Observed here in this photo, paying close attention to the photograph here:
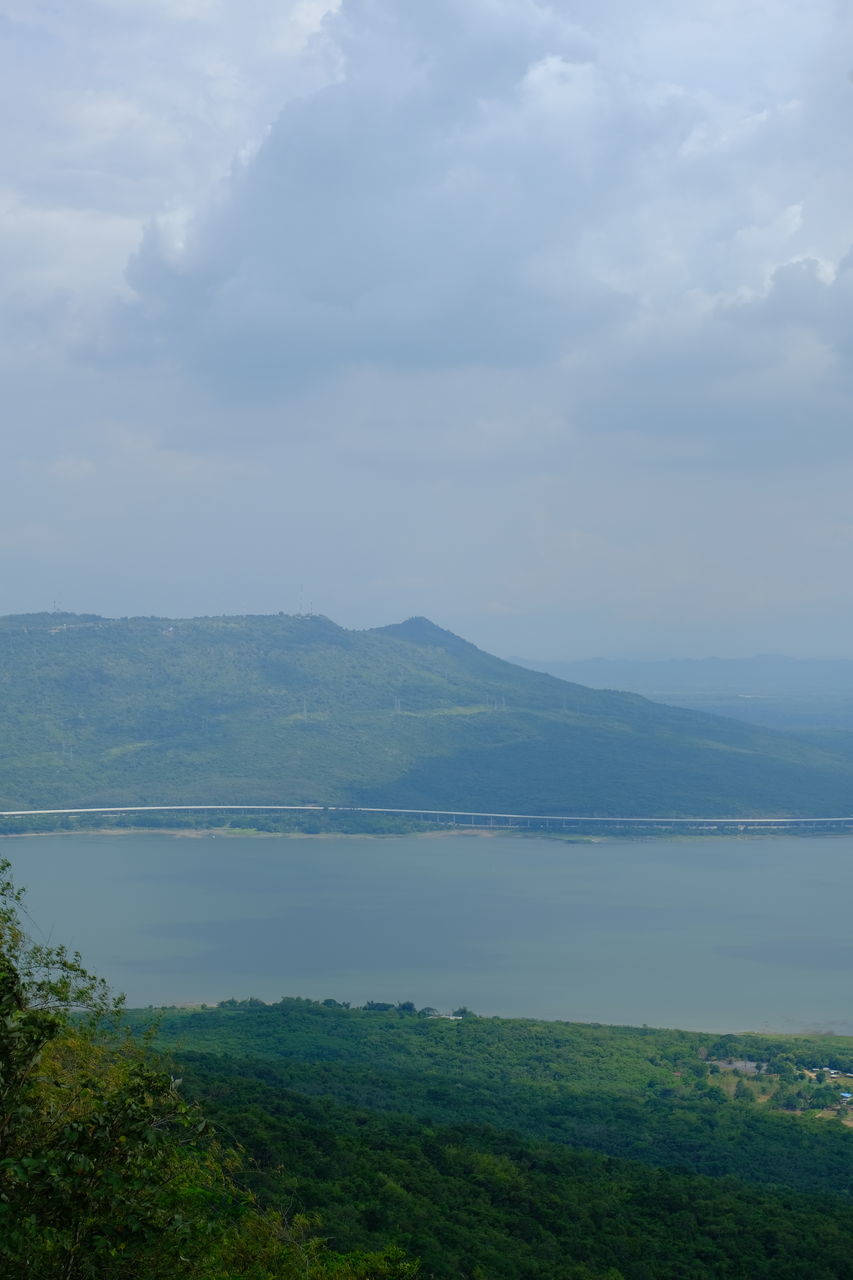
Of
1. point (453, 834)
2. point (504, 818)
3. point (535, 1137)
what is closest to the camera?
point (535, 1137)

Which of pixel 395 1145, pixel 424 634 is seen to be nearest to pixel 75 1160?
pixel 395 1145

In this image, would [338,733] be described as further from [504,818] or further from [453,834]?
[453,834]

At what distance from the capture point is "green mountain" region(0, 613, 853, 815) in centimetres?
7094

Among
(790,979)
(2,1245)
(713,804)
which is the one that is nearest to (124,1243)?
(2,1245)

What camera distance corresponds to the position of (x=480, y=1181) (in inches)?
536

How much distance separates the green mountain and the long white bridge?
1454 millimetres

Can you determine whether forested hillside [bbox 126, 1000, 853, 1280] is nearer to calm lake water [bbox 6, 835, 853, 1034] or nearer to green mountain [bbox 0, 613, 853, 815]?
calm lake water [bbox 6, 835, 853, 1034]

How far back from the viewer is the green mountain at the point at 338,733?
233 feet

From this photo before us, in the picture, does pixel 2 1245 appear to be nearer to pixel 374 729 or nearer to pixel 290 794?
pixel 290 794

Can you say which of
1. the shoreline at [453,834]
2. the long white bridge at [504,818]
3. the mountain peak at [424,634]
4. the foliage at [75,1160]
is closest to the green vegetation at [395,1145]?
the foliage at [75,1160]

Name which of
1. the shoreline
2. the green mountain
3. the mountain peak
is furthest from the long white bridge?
the mountain peak

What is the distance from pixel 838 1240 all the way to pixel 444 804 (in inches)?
2261

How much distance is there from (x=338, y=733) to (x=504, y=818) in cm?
1850

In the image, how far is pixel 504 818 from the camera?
218ft
